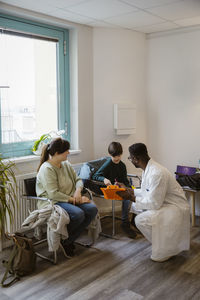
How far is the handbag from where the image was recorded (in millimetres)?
2949

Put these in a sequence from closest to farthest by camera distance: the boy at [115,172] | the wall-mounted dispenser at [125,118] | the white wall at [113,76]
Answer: the boy at [115,172]
the white wall at [113,76]
the wall-mounted dispenser at [125,118]

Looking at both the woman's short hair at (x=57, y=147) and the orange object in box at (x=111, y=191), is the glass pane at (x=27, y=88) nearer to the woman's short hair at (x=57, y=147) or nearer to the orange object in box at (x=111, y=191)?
the woman's short hair at (x=57, y=147)

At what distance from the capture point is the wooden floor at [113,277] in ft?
8.85

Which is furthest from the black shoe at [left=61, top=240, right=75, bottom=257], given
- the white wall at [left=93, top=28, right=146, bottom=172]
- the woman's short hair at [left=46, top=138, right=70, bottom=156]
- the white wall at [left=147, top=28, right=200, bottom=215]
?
the white wall at [left=147, top=28, right=200, bottom=215]

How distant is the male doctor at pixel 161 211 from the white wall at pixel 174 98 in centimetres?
161

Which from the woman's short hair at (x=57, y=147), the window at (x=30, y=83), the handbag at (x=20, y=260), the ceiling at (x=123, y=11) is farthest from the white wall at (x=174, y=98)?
the handbag at (x=20, y=260)

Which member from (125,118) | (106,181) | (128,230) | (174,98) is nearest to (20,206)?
(106,181)

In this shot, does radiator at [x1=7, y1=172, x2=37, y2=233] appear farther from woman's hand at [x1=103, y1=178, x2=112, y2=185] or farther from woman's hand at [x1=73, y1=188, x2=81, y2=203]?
woman's hand at [x1=103, y1=178, x2=112, y2=185]

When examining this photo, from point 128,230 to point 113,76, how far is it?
7.01 ft

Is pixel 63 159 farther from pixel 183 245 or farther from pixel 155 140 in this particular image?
pixel 155 140

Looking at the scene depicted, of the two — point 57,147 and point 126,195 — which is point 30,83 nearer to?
point 57,147

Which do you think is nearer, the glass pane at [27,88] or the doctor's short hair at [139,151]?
the doctor's short hair at [139,151]

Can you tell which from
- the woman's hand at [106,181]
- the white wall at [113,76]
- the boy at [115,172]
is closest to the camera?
the woman's hand at [106,181]

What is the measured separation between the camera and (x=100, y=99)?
4.64 meters
